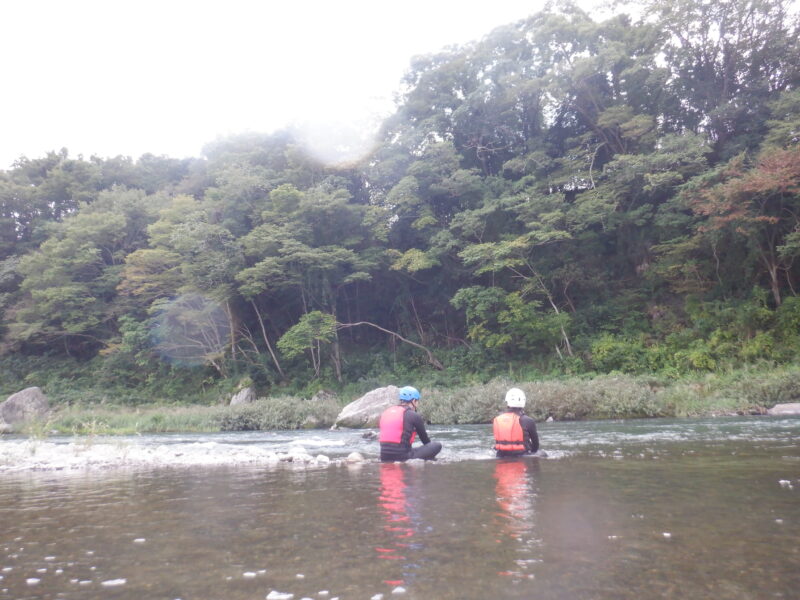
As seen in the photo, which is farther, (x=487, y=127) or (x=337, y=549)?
(x=487, y=127)

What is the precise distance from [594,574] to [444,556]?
0.80 m

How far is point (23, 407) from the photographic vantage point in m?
26.2

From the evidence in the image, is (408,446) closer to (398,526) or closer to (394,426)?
(394,426)

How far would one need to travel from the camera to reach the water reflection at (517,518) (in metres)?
2.87

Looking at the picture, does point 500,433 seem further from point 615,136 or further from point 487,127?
point 487,127

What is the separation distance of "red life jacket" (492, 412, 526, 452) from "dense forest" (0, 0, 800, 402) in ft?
44.2

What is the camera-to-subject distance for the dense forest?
68.8 feet

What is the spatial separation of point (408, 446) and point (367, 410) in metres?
11.0

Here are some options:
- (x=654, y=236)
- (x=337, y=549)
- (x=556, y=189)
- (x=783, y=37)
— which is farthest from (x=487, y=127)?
(x=337, y=549)

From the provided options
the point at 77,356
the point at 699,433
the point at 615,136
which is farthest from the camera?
the point at 77,356

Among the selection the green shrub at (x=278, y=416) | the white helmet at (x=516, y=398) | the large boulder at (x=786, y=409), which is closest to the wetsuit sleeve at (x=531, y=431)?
the white helmet at (x=516, y=398)

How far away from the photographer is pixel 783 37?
22562 millimetres

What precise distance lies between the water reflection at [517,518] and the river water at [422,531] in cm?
2

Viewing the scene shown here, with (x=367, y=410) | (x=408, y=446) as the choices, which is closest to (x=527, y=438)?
(x=408, y=446)
